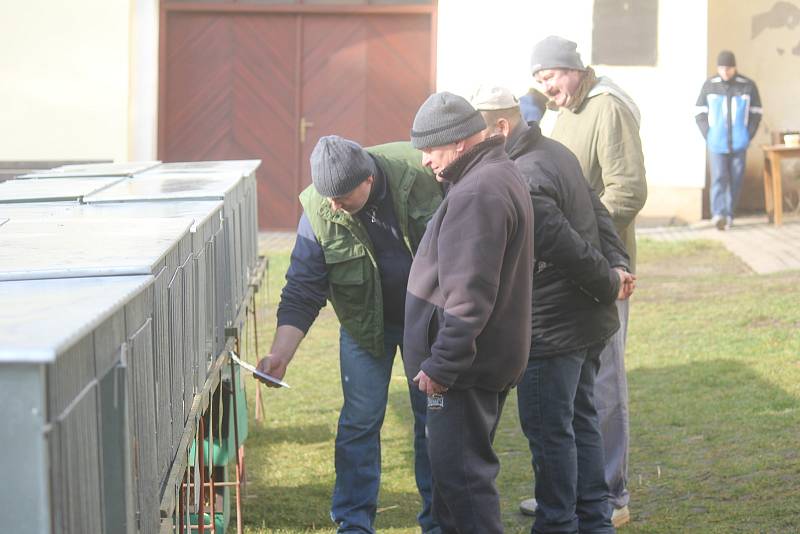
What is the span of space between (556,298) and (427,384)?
0.90 meters

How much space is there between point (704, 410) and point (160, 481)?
15.7ft

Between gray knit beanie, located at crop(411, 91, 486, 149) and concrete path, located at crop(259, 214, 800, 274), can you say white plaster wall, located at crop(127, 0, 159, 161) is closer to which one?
concrete path, located at crop(259, 214, 800, 274)

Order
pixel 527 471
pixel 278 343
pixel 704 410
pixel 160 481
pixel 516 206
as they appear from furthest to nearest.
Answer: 1. pixel 704 410
2. pixel 527 471
3. pixel 278 343
4. pixel 516 206
5. pixel 160 481

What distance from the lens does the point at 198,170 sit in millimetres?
7758

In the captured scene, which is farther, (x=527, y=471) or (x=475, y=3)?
(x=475, y=3)

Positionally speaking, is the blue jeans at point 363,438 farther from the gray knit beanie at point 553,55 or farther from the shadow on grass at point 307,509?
the gray knit beanie at point 553,55

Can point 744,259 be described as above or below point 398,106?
below

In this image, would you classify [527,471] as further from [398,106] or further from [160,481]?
[398,106]

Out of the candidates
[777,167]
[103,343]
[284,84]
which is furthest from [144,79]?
[103,343]

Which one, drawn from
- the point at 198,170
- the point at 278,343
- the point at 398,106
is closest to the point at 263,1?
the point at 398,106

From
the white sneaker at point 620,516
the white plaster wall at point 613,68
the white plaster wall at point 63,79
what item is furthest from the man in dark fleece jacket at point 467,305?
the white plaster wall at point 63,79

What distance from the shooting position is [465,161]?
428 centimetres

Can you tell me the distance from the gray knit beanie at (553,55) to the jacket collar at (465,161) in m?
1.19

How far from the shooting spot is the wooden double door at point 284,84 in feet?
55.9
